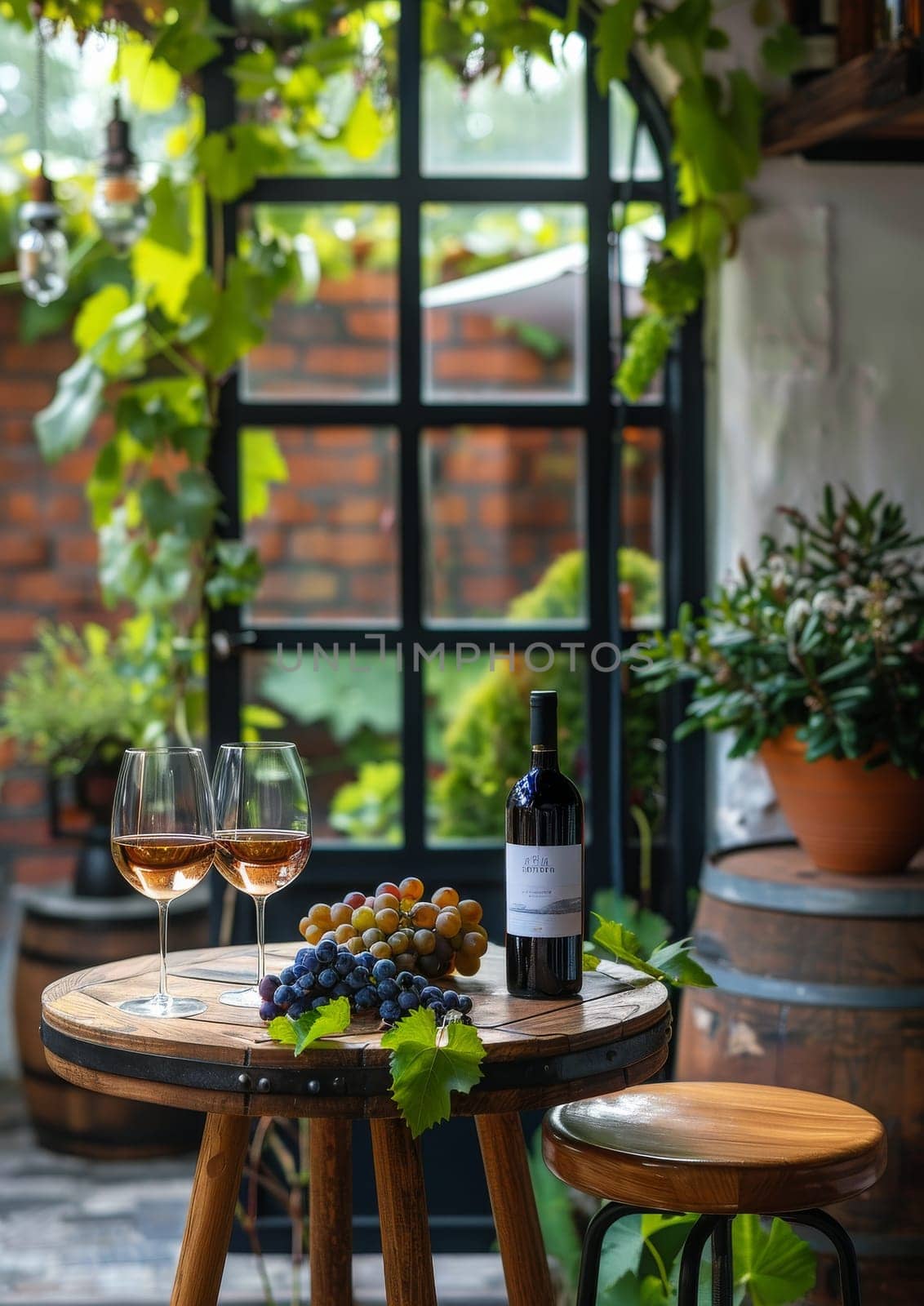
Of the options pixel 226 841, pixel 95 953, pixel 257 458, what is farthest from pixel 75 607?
pixel 226 841

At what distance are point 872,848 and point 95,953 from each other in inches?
66.7

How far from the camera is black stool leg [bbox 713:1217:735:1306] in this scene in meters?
1.32

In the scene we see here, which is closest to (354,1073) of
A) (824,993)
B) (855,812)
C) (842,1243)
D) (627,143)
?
(842,1243)

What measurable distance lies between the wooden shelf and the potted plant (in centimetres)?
54

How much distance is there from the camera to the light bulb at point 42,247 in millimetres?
2639

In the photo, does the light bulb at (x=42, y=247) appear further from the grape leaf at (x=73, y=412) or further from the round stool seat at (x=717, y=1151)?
the round stool seat at (x=717, y=1151)

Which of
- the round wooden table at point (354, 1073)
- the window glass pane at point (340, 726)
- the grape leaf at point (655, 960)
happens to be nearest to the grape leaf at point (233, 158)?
the window glass pane at point (340, 726)

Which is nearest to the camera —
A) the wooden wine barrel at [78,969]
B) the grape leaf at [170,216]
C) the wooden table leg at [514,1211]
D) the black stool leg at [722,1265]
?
the black stool leg at [722,1265]

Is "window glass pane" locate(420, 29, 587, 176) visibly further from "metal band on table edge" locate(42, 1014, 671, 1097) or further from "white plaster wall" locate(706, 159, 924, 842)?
"metal band on table edge" locate(42, 1014, 671, 1097)

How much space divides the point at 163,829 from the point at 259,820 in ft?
0.27

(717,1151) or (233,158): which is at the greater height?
(233,158)

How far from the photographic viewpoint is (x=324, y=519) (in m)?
2.78

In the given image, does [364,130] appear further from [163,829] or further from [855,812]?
[163,829]

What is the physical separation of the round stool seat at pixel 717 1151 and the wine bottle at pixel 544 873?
0.48 ft
